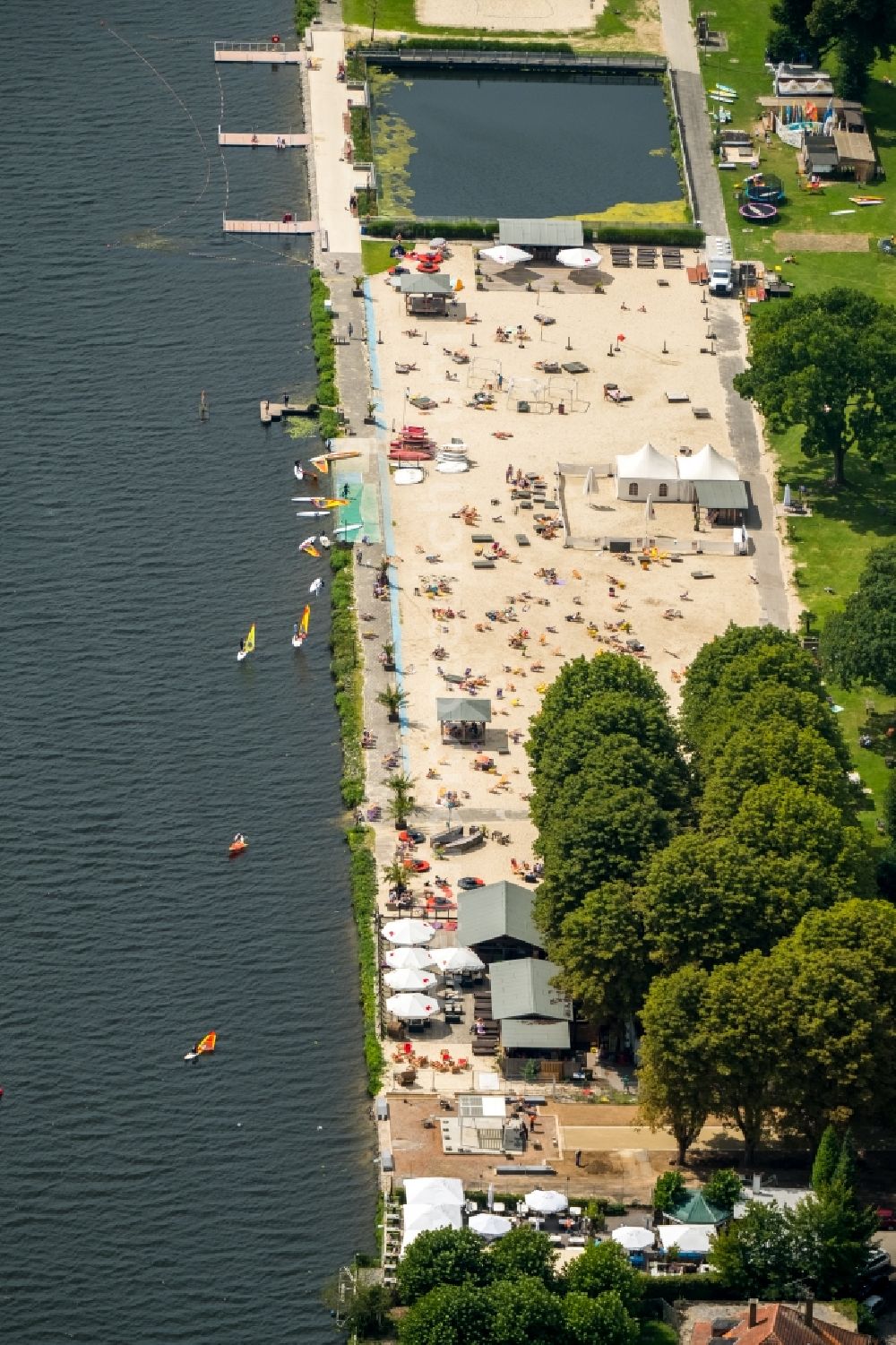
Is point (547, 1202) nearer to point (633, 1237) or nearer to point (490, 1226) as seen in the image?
point (490, 1226)

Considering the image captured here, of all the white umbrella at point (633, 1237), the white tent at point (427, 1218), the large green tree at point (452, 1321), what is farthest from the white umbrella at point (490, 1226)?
the large green tree at point (452, 1321)

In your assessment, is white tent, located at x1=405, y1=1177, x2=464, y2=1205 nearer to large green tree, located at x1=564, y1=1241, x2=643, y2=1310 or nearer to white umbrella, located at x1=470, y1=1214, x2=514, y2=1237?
white umbrella, located at x1=470, y1=1214, x2=514, y2=1237

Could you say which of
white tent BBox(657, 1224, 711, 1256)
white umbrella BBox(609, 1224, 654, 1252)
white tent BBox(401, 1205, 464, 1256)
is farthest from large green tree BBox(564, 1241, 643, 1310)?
white tent BBox(401, 1205, 464, 1256)

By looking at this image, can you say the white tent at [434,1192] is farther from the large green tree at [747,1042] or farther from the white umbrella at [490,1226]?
the large green tree at [747,1042]

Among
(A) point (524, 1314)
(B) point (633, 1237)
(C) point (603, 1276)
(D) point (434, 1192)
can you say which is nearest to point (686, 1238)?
(B) point (633, 1237)

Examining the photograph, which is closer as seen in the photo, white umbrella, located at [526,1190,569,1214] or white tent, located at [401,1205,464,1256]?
white tent, located at [401,1205,464,1256]

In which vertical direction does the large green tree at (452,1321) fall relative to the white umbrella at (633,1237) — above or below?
below

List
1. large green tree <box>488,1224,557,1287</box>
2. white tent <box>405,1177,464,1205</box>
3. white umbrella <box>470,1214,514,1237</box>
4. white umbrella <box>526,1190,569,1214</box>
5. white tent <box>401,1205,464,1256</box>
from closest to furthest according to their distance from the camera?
1. large green tree <box>488,1224,557,1287</box>
2. white tent <box>401,1205,464,1256</box>
3. white umbrella <box>470,1214,514,1237</box>
4. white tent <box>405,1177,464,1205</box>
5. white umbrella <box>526,1190,569,1214</box>
